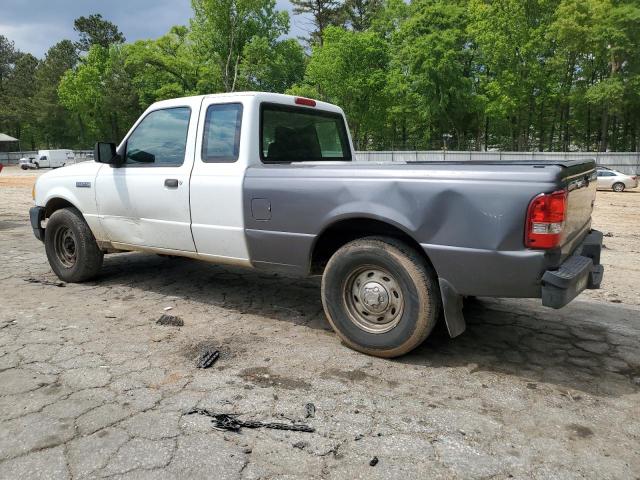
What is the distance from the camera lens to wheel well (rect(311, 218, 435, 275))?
152 inches

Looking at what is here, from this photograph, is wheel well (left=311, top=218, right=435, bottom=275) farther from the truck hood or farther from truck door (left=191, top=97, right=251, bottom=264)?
the truck hood

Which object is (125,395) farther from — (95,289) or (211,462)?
(95,289)

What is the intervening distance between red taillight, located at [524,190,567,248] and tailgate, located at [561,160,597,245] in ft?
0.45

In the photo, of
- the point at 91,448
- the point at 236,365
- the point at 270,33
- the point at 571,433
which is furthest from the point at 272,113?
the point at 270,33

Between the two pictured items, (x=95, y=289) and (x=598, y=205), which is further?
(x=598, y=205)

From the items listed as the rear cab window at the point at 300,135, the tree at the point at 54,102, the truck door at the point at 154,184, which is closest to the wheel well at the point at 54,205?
the truck door at the point at 154,184

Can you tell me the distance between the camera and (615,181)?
22.5 m

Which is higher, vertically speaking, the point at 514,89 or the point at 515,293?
the point at 514,89

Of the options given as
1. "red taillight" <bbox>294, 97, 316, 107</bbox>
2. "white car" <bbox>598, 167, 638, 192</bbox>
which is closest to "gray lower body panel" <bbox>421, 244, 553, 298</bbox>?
"red taillight" <bbox>294, 97, 316, 107</bbox>

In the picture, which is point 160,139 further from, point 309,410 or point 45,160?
point 45,160

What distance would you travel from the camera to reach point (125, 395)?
10.9 feet

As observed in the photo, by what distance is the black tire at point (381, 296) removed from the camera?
11.9 ft

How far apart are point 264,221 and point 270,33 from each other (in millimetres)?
47605

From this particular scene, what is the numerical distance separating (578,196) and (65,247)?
545cm
